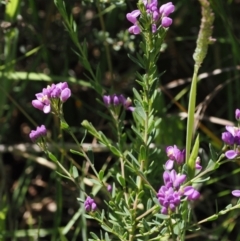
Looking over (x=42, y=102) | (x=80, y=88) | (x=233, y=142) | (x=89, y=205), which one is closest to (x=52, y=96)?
(x=42, y=102)

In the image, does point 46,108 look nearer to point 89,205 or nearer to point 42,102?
point 42,102

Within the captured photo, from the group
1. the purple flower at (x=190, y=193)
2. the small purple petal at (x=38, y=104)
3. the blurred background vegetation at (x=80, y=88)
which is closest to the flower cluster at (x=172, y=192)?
the purple flower at (x=190, y=193)

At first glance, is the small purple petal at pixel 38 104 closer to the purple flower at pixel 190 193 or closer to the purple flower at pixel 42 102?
the purple flower at pixel 42 102

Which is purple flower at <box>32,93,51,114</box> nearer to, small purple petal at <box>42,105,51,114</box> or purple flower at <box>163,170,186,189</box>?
small purple petal at <box>42,105,51,114</box>

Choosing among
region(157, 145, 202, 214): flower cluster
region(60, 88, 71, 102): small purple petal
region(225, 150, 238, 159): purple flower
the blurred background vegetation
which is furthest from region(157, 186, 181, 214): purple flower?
the blurred background vegetation

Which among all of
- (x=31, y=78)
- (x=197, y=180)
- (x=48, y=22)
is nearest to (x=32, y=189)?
(x=31, y=78)

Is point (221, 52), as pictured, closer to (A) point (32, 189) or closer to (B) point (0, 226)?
(A) point (32, 189)
